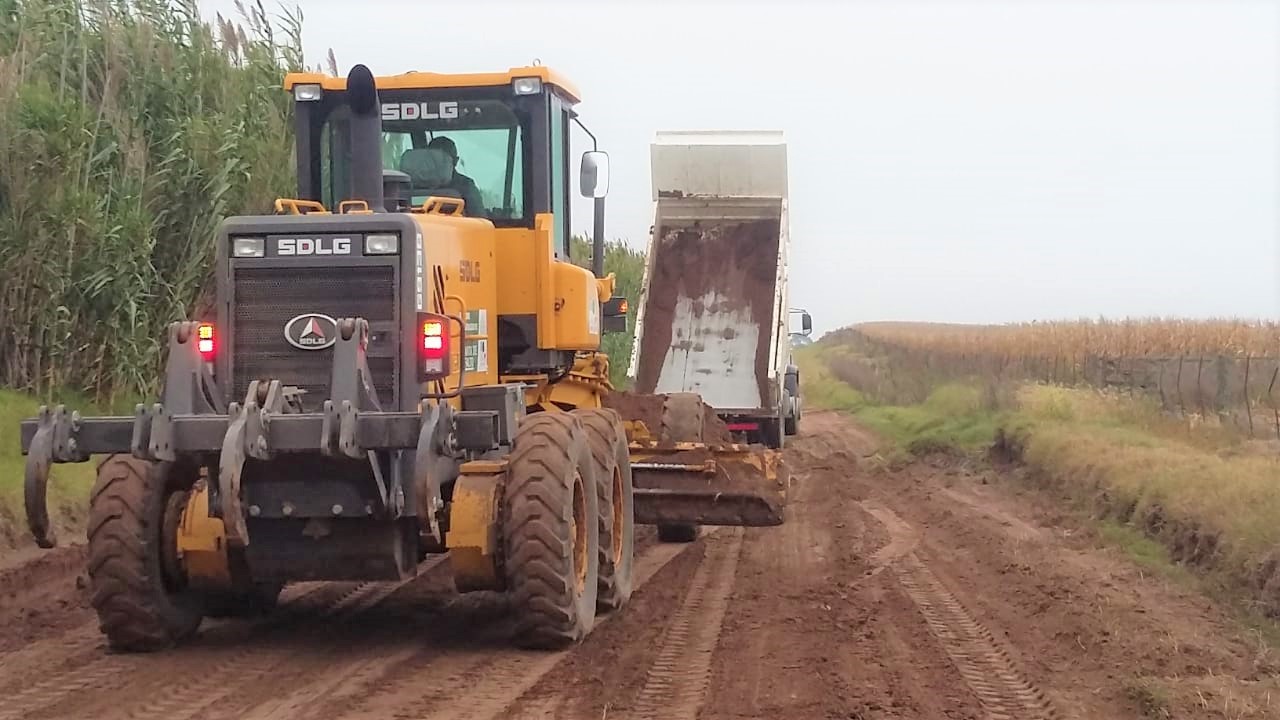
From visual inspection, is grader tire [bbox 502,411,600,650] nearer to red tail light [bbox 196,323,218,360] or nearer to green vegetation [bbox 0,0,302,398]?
red tail light [bbox 196,323,218,360]

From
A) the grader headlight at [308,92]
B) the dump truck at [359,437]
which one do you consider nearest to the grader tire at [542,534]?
the dump truck at [359,437]

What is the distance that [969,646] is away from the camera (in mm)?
8148

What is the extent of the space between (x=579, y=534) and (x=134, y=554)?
2391mm

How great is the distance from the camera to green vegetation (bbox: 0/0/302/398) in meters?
13.0

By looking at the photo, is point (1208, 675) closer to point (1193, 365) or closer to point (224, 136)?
point (224, 136)

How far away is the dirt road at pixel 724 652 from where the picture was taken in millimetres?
6621

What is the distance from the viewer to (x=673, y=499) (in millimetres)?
10883

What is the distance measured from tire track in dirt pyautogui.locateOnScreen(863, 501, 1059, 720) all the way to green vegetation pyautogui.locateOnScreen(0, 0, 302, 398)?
7.12 m

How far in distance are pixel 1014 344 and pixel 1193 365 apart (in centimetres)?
1273

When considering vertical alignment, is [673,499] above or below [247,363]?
below

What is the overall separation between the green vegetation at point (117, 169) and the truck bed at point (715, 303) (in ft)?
16.7

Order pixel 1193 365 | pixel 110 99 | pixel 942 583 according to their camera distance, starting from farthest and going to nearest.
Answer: pixel 1193 365 < pixel 110 99 < pixel 942 583

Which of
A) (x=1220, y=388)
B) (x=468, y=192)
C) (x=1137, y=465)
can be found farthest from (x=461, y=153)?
(x=1220, y=388)

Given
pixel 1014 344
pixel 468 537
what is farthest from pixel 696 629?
pixel 1014 344
